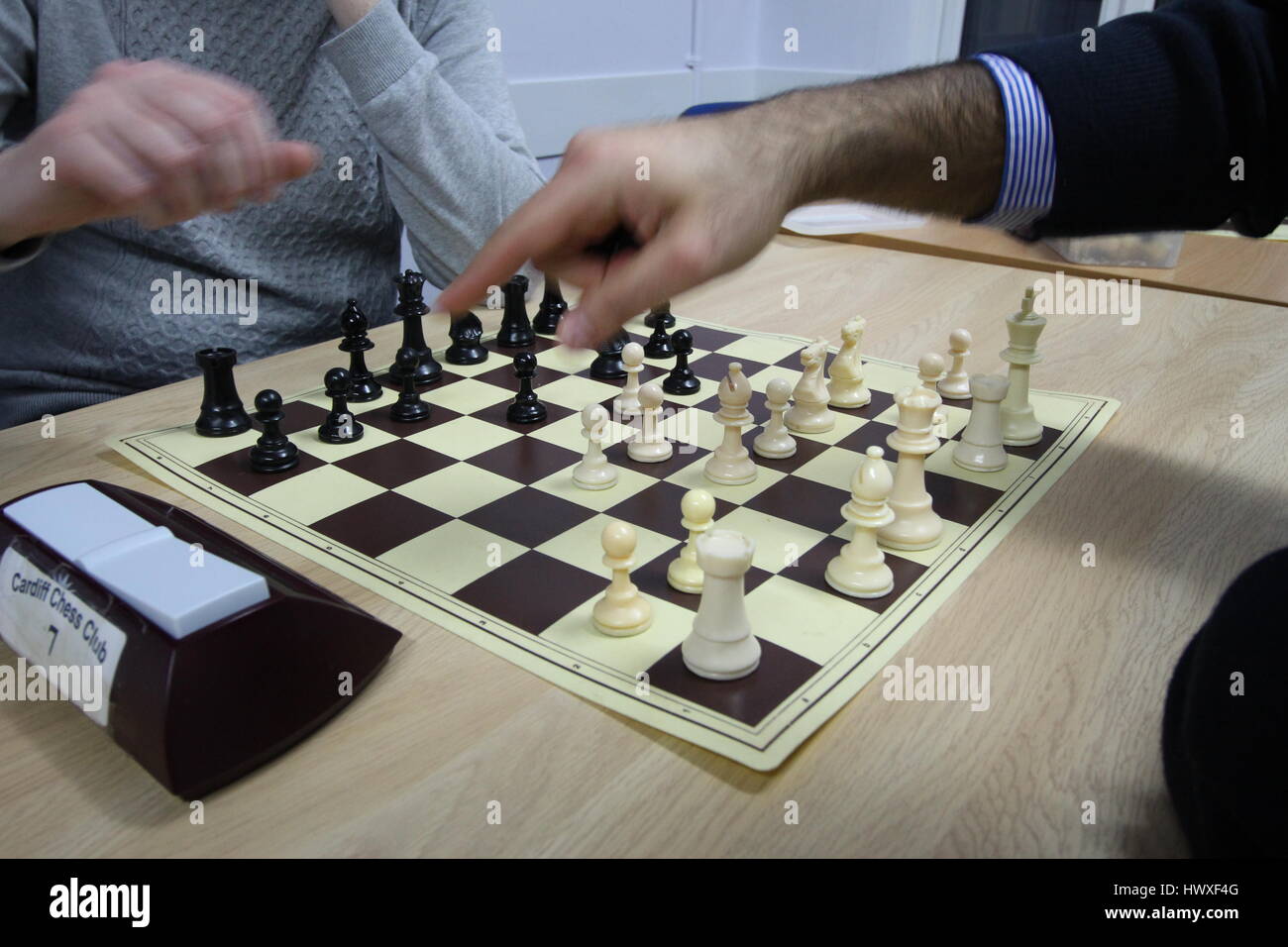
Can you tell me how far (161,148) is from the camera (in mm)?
944

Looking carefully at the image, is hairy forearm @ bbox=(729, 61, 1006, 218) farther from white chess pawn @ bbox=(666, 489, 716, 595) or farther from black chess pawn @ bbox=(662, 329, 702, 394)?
black chess pawn @ bbox=(662, 329, 702, 394)

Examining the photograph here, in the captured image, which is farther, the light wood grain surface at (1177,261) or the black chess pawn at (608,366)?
the light wood grain surface at (1177,261)

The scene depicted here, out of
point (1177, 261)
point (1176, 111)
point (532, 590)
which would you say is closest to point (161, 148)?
point (532, 590)

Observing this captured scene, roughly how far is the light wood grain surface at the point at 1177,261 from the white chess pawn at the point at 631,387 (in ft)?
2.64

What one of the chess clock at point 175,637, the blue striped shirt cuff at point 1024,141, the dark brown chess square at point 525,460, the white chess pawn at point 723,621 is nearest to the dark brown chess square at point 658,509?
the dark brown chess square at point 525,460

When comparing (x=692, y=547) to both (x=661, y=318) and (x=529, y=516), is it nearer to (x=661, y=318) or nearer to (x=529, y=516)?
(x=529, y=516)

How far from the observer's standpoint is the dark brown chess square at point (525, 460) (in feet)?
3.71

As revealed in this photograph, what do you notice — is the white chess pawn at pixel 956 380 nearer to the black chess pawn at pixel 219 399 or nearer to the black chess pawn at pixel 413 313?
the black chess pawn at pixel 413 313

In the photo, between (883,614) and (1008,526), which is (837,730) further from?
(1008,526)

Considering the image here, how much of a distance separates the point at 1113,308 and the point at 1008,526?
992mm

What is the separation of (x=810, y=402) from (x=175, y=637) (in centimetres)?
84

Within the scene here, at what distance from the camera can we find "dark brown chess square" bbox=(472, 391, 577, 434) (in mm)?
1258

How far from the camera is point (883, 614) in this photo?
0.87 meters
